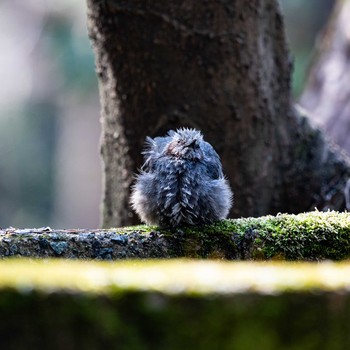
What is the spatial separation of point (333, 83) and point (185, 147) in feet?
11.1

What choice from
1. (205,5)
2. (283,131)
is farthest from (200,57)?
(283,131)

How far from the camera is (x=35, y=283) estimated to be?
1.32 meters

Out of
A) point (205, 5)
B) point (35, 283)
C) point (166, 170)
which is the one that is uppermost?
point (205, 5)

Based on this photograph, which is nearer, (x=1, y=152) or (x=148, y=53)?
(x=148, y=53)

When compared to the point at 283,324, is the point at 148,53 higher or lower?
higher

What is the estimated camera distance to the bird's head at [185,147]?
10.3 feet

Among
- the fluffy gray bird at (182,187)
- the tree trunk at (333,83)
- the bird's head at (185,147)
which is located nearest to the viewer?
the fluffy gray bird at (182,187)

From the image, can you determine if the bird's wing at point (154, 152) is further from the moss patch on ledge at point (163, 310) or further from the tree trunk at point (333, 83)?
the tree trunk at point (333, 83)

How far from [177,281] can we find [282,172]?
3539 mm

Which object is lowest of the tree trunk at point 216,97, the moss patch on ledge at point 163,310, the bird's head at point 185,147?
the moss patch on ledge at point 163,310

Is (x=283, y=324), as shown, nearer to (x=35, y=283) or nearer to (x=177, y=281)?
(x=177, y=281)

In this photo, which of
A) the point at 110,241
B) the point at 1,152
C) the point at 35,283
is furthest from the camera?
the point at 1,152

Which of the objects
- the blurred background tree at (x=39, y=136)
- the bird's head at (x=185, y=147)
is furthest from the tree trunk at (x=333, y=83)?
the blurred background tree at (x=39, y=136)

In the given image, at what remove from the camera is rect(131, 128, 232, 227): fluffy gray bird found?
296 cm
